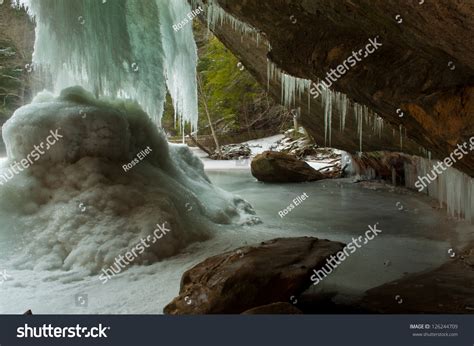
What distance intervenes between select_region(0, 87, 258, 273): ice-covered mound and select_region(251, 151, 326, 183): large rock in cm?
583

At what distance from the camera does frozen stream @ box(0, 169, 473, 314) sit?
3.80 metres

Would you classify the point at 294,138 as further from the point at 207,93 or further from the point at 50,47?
the point at 50,47

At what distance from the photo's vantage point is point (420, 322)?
2568 mm

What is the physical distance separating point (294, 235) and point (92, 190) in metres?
2.87
